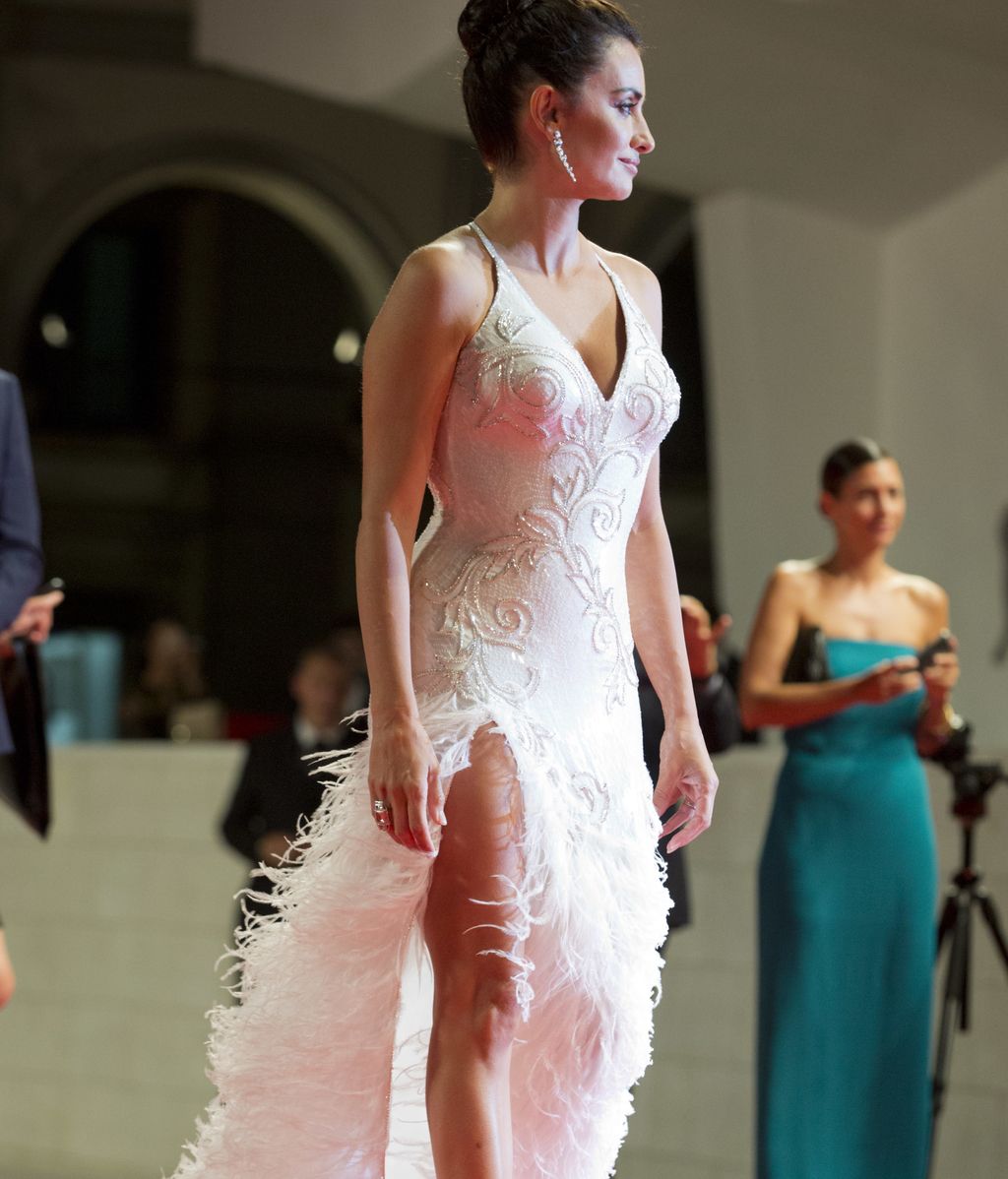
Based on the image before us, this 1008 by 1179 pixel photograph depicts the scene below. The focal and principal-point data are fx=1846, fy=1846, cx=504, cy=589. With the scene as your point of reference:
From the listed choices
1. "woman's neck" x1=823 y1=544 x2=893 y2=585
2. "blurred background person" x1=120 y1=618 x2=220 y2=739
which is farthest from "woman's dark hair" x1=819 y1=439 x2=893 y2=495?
"blurred background person" x1=120 y1=618 x2=220 y2=739

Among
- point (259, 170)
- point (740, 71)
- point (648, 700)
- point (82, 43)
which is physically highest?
point (82, 43)

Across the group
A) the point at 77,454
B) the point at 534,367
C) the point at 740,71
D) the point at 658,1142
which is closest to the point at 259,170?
the point at 77,454

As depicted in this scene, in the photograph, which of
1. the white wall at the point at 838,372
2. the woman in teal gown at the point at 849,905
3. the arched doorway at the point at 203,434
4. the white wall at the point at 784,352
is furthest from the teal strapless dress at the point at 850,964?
the arched doorway at the point at 203,434

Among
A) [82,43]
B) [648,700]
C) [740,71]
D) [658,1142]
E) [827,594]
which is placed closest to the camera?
[648,700]

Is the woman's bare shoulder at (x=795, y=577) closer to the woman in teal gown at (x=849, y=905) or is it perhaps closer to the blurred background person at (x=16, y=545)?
the woman in teal gown at (x=849, y=905)

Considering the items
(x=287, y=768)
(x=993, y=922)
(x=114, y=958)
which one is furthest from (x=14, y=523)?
(x=114, y=958)

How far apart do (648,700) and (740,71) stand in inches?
109

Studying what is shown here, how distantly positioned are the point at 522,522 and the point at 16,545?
5.11 ft

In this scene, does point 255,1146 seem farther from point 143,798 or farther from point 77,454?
point 77,454

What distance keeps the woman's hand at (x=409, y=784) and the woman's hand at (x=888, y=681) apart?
2102 millimetres

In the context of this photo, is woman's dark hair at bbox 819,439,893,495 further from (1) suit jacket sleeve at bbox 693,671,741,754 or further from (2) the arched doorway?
(2) the arched doorway

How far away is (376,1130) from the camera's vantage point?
2.44m

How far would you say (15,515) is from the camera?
3.61m

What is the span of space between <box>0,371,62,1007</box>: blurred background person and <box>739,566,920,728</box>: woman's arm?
1659 millimetres
